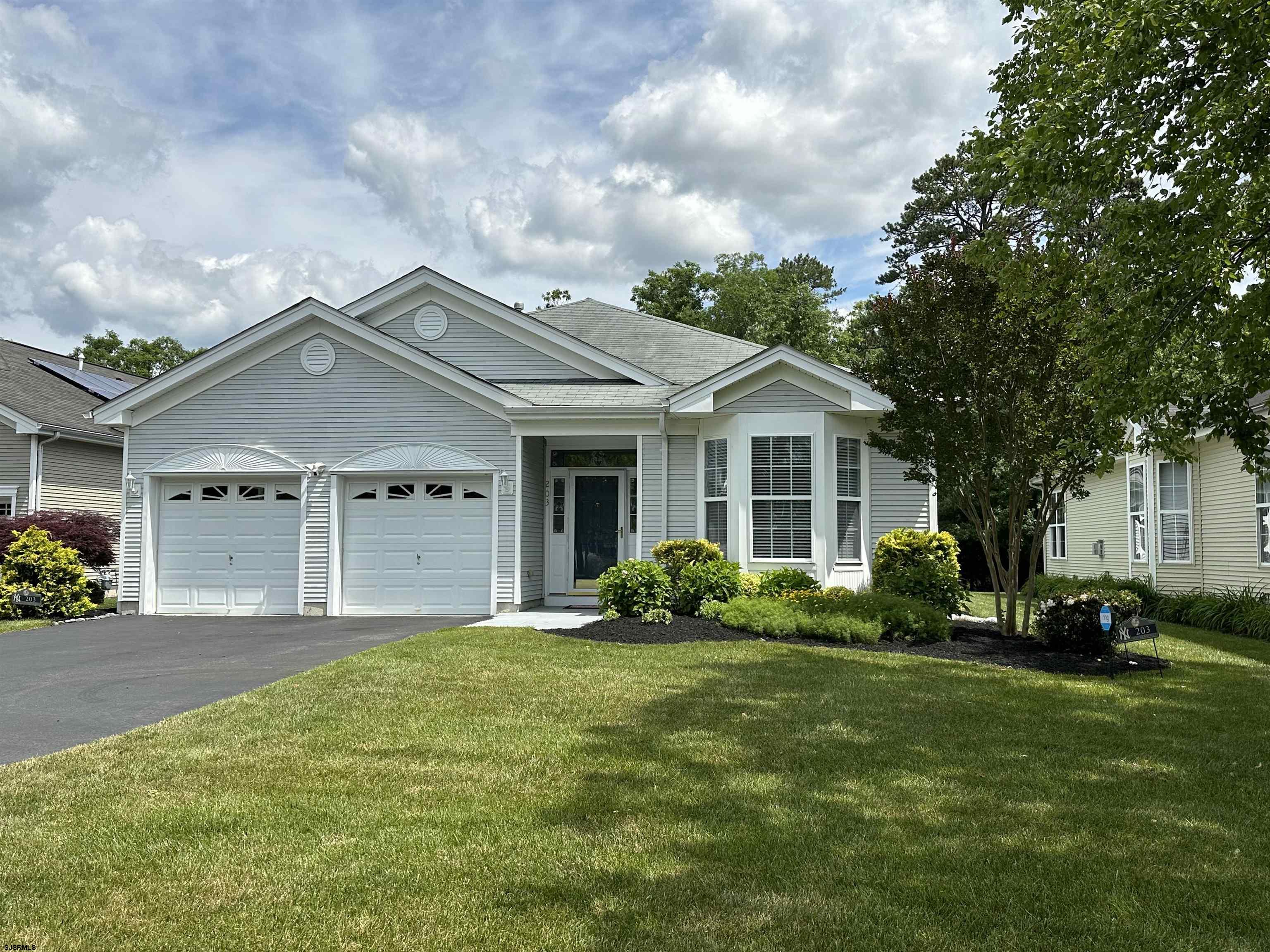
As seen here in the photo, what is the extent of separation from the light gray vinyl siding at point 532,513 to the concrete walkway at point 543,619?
→ 50 centimetres

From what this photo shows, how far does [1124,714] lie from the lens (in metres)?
7.15

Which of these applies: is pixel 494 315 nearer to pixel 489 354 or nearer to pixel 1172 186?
pixel 489 354

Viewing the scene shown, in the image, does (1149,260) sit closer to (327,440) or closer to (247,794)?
(247,794)

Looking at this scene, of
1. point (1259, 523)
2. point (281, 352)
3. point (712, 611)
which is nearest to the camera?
point (712, 611)

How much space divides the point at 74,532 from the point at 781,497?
12.7 meters

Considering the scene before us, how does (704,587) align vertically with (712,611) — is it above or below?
above

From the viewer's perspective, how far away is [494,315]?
52.7ft

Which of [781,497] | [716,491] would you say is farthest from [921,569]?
[716,491]

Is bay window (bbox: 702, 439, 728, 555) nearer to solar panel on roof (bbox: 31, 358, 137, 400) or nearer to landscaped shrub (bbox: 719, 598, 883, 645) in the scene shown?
landscaped shrub (bbox: 719, 598, 883, 645)

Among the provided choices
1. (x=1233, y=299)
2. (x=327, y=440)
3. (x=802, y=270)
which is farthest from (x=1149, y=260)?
(x=802, y=270)

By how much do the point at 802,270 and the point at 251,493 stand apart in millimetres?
31575

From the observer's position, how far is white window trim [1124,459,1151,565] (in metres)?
18.3

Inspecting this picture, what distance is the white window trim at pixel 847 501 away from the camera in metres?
13.6

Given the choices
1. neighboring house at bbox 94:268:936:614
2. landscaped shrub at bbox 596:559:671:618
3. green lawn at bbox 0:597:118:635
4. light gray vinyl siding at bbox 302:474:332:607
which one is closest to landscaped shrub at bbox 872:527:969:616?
neighboring house at bbox 94:268:936:614
